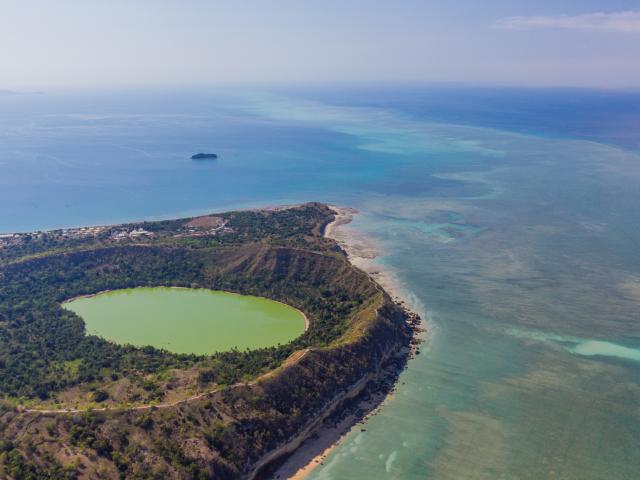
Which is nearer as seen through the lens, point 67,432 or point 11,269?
point 67,432

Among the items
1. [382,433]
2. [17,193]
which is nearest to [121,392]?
[382,433]

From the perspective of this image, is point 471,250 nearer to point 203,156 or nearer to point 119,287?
point 119,287

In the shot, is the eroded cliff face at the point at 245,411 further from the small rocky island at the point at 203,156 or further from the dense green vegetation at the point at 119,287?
the small rocky island at the point at 203,156

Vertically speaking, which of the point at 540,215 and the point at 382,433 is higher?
the point at 540,215

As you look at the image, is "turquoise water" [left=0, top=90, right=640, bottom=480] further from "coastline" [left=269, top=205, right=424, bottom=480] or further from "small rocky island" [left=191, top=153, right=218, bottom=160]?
"small rocky island" [left=191, top=153, right=218, bottom=160]

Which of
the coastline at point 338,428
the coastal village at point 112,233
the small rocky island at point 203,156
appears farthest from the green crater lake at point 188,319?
the small rocky island at point 203,156

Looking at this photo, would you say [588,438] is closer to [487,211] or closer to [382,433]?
[382,433]

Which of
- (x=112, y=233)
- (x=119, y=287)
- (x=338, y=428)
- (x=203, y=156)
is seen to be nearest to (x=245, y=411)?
(x=338, y=428)

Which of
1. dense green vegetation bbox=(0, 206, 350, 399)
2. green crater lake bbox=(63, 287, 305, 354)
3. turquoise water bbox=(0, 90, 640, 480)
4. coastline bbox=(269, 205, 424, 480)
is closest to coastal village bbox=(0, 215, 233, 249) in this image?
dense green vegetation bbox=(0, 206, 350, 399)
